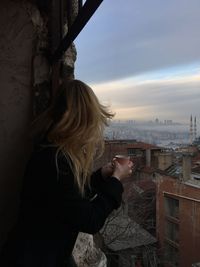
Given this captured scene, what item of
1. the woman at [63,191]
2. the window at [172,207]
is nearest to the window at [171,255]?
the window at [172,207]

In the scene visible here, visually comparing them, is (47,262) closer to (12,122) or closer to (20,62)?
(12,122)

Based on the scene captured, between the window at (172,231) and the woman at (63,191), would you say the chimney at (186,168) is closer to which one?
the window at (172,231)

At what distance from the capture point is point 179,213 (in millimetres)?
17797

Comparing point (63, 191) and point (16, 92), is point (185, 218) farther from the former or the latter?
point (63, 191)

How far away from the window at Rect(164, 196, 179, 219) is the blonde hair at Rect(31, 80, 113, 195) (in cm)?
1711

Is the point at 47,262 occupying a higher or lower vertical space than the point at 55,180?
lower

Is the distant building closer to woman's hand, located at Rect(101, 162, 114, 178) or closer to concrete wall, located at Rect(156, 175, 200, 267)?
concrete wall, located at Rect(156, 175, 200, 267)

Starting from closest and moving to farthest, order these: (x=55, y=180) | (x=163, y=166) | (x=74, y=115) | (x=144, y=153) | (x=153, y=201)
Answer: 1. (x=55, y=180)
2. (x=74, y=115)
3. (x=153, y=201)
4. (x=163, y=166)
5. (x=144, y=153)

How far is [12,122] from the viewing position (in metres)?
2.34

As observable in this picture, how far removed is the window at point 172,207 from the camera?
1831cm

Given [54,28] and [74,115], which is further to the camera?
[54,28]

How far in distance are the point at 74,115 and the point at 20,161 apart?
0.90m

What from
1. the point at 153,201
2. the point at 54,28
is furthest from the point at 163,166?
the point at 54,28

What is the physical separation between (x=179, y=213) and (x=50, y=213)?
16972 millimetres
